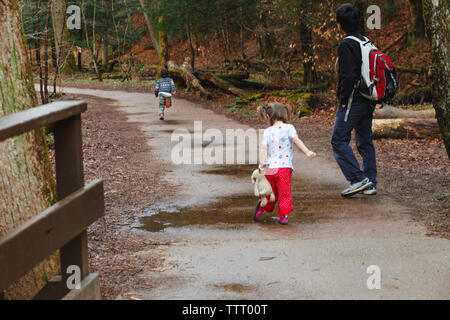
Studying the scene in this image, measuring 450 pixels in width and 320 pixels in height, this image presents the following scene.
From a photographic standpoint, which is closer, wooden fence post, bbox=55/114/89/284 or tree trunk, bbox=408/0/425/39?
wooden fence post, bbox=55/114/89/284

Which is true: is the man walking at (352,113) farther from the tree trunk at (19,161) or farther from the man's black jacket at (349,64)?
the tree trunk at (19,161)

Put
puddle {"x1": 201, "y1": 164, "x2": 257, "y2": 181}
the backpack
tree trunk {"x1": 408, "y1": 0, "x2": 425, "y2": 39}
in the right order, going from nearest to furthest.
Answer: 1. the backpack
2. puddle {"x1": 201, "y1": 164, "x2": 257, "y2": 181}
3. tree trunk {"x1": 408, "y1": 0, "x2": 425, "y2": 39}

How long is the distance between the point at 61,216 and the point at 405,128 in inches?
413

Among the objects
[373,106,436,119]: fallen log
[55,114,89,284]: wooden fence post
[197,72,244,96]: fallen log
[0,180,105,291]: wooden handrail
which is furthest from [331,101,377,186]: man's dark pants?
[197,72,244,96]: fallen log

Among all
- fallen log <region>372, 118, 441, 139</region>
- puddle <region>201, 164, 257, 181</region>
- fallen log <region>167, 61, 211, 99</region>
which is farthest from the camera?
fallen log <region>167, 61, 211, 99</region>

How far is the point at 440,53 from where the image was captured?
625cm

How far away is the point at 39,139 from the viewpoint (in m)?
4.35

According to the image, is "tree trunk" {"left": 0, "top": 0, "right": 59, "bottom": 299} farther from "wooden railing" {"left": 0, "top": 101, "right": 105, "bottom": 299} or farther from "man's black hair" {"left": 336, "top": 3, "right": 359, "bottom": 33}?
"man's black hair" {"left": 336, "top": 3, "right": 359, "bottom": 33}

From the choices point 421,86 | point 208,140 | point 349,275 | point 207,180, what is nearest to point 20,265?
point 349,275

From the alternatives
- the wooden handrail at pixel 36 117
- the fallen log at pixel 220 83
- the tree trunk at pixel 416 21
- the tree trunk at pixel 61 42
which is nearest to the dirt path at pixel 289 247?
the wooden handrail at pixel 36 117

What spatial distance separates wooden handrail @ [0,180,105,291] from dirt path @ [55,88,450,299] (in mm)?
891

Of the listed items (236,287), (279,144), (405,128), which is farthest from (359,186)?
(405,128)

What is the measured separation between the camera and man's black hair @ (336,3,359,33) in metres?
7.12

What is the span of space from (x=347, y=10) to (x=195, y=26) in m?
18.3
